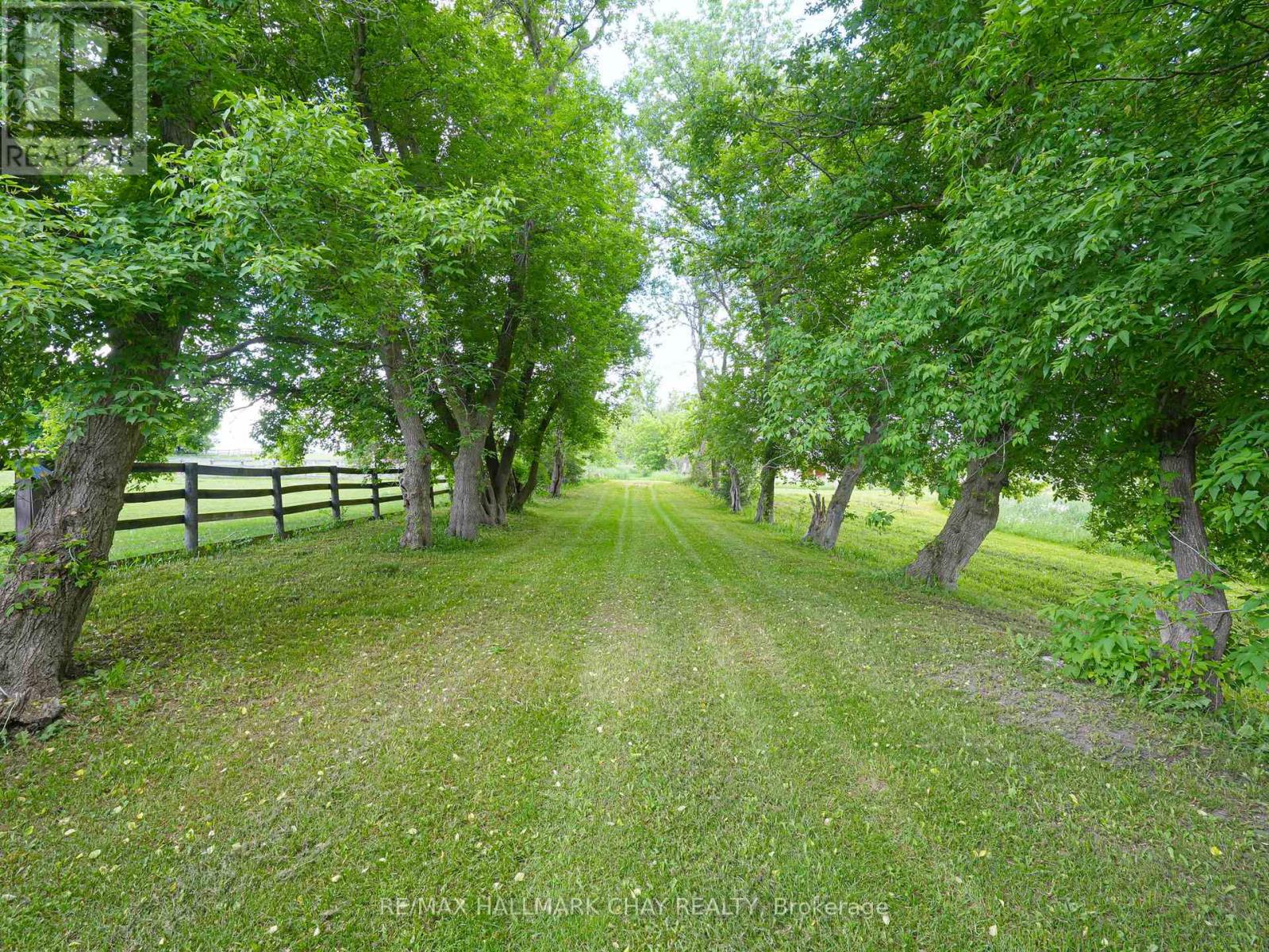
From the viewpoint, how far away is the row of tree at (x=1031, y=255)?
333 centimetres

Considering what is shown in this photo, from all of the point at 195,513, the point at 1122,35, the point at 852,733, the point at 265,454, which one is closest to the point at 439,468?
the point at 265,454

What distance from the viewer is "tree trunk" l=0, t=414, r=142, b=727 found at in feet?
11.7

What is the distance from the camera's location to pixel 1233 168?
119 inches

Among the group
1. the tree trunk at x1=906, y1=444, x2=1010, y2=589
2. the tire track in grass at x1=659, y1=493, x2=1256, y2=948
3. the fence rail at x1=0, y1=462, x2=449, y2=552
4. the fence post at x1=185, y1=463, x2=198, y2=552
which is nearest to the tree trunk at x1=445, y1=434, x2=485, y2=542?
the fence rail at x1=0, y1=462, x2=449, y2=552

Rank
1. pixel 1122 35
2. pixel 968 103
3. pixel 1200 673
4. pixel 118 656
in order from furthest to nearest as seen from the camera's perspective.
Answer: pixel 968 103
pixel 118 656
pixel 1200 673
pixel 1122 35

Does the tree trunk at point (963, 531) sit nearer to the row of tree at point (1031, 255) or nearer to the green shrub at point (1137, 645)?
the row of tree at point (1031, 255)

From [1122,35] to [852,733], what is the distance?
239 inches

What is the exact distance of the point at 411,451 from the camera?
962cm

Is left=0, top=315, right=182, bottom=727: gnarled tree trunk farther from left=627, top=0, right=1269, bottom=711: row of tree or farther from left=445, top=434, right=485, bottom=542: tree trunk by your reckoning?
left=445, top=434, right=485, bottom=542: tree trunk

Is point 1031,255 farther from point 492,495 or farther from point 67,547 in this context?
point 492,495

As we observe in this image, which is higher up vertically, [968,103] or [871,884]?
[968,103]

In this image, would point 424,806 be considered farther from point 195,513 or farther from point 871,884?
point 195,513

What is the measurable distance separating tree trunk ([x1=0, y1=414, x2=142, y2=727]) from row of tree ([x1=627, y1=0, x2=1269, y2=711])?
7.02m

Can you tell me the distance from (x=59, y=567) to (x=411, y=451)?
19.4ft
